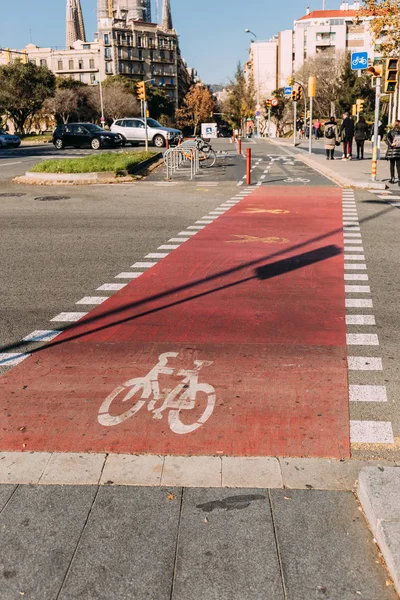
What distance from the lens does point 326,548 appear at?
3.16 meters

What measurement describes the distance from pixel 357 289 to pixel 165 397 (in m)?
4.00

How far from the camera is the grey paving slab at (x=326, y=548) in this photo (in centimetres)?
289

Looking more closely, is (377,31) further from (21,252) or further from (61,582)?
(61,582)

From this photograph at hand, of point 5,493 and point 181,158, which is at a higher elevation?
point 181,158

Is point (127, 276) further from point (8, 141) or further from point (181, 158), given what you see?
point (8, 141)

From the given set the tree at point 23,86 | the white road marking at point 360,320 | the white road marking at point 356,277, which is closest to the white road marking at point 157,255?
the white road marking at point 356,277

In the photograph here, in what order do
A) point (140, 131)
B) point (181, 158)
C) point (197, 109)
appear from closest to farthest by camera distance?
point (181, 158), point (140, 131), point (197, 109)

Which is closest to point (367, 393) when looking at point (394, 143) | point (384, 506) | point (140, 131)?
point (384, 506)

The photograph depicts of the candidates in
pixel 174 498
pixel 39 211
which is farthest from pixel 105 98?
pixel 174 498

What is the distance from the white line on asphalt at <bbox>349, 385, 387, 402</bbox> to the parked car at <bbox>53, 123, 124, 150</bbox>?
39250 mm

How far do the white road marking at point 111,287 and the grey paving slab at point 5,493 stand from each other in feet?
15.6

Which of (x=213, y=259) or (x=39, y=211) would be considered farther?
(x=39, y=211)

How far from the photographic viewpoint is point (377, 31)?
2425 cm

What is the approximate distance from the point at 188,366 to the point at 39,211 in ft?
37.7
